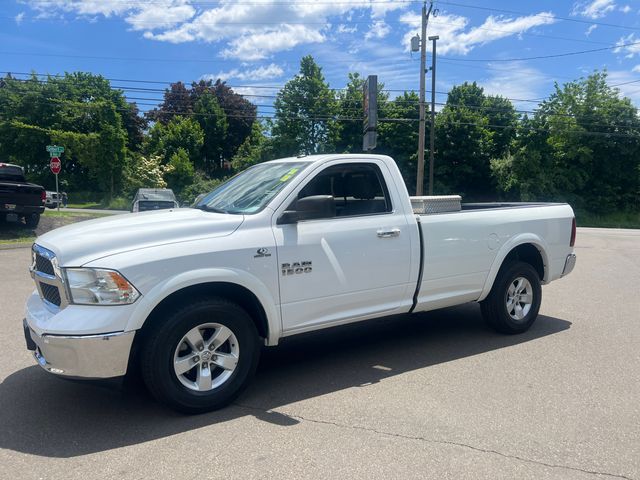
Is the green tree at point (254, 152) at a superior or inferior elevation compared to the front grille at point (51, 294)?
superior

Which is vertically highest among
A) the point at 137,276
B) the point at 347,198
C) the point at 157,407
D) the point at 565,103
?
the point at 565,103

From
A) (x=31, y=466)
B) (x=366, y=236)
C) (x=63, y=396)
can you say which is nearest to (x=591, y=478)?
(x=366, y=236)

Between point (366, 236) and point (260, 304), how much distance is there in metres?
1.17

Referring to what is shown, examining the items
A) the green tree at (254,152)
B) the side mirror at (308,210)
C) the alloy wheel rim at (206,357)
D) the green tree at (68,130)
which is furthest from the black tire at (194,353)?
the green tree at (68,130)

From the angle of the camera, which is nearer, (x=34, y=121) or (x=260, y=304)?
(x=260, y=304)

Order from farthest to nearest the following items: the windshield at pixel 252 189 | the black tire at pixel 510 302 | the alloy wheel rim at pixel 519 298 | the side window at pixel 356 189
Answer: the alloy wheel rim at pixel 519 298
the black tire at pixel 510 302
the side window at pixel 356 189
the windshield at pixel 252 189

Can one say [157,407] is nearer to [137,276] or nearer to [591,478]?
[137,276]

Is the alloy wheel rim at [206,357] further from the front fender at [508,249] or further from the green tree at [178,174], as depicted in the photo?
the green tree at [178,174]

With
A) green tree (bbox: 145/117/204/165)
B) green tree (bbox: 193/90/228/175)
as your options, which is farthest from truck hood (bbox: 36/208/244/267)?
green tree (bbox: 193/90/228/175)

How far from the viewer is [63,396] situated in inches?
166

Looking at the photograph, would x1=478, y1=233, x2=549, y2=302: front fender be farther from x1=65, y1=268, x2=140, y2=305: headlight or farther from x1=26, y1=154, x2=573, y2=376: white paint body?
x1=65, y1=268, x2=140, y2=305: headlight

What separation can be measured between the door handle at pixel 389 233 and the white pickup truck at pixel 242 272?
1 cm

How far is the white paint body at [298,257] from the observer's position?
358 centimetres

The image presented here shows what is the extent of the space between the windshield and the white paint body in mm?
139
